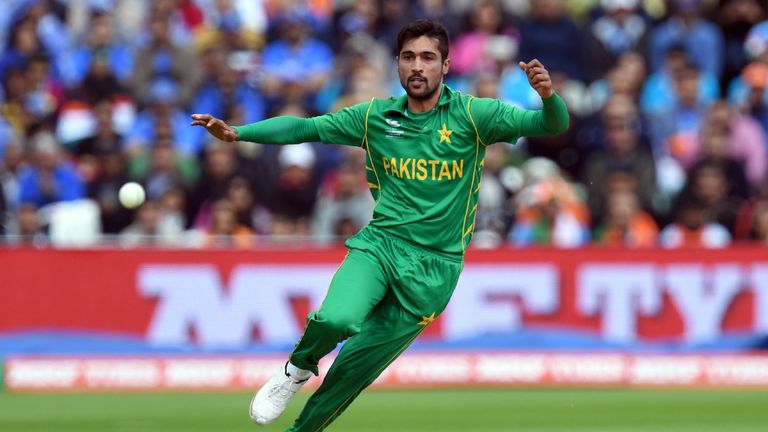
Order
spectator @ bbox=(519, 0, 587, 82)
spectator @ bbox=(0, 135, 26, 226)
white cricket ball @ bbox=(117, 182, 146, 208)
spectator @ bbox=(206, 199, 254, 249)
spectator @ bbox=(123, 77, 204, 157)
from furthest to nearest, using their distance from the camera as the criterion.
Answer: spectator @ bbox=(519, 0, 587, 82) → spectator @ bbox=(123, 77, 204, 157) → spectator @ bbox=(0, 135, 26, 226) → white cricket ball @ bbox=(117, 182, 146, 208) → spectator @ bbox=(206, 199, 254, 249)

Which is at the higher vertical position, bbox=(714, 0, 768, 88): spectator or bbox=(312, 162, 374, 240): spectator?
bbox=(714, 0, 768, 88): spectator

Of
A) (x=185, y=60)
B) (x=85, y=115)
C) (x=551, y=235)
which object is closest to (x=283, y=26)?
(x=185, y=60)

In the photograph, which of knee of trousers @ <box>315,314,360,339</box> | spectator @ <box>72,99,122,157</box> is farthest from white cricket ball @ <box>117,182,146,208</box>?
knee of trousers @ <box>315,314,360,339</box>

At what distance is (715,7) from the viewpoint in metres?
17.2

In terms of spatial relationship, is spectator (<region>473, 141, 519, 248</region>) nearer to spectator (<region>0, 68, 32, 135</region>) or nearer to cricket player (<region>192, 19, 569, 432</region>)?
spectator (<region>0, 68, 32, 135</region>)

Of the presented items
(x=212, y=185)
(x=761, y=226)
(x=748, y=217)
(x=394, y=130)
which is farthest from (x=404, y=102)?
(x=748, y=217)

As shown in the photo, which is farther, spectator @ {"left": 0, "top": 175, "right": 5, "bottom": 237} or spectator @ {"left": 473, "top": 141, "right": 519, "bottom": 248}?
spectator @ {"left": 0, "top": 175, "right": 5, "bottom": 237}

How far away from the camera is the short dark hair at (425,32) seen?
776 cm

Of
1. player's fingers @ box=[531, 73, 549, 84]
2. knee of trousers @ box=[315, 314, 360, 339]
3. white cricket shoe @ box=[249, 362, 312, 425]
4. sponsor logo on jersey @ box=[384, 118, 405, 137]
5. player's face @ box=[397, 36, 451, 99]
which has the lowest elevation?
white cricket shoe @ box=[249, 362, 312, 425]

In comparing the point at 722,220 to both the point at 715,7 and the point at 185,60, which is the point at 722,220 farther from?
the point at 185,60

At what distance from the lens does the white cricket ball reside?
14539 mm

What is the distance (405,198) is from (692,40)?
962 cm

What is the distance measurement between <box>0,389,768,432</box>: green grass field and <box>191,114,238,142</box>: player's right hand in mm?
3160

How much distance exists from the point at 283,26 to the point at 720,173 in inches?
216
